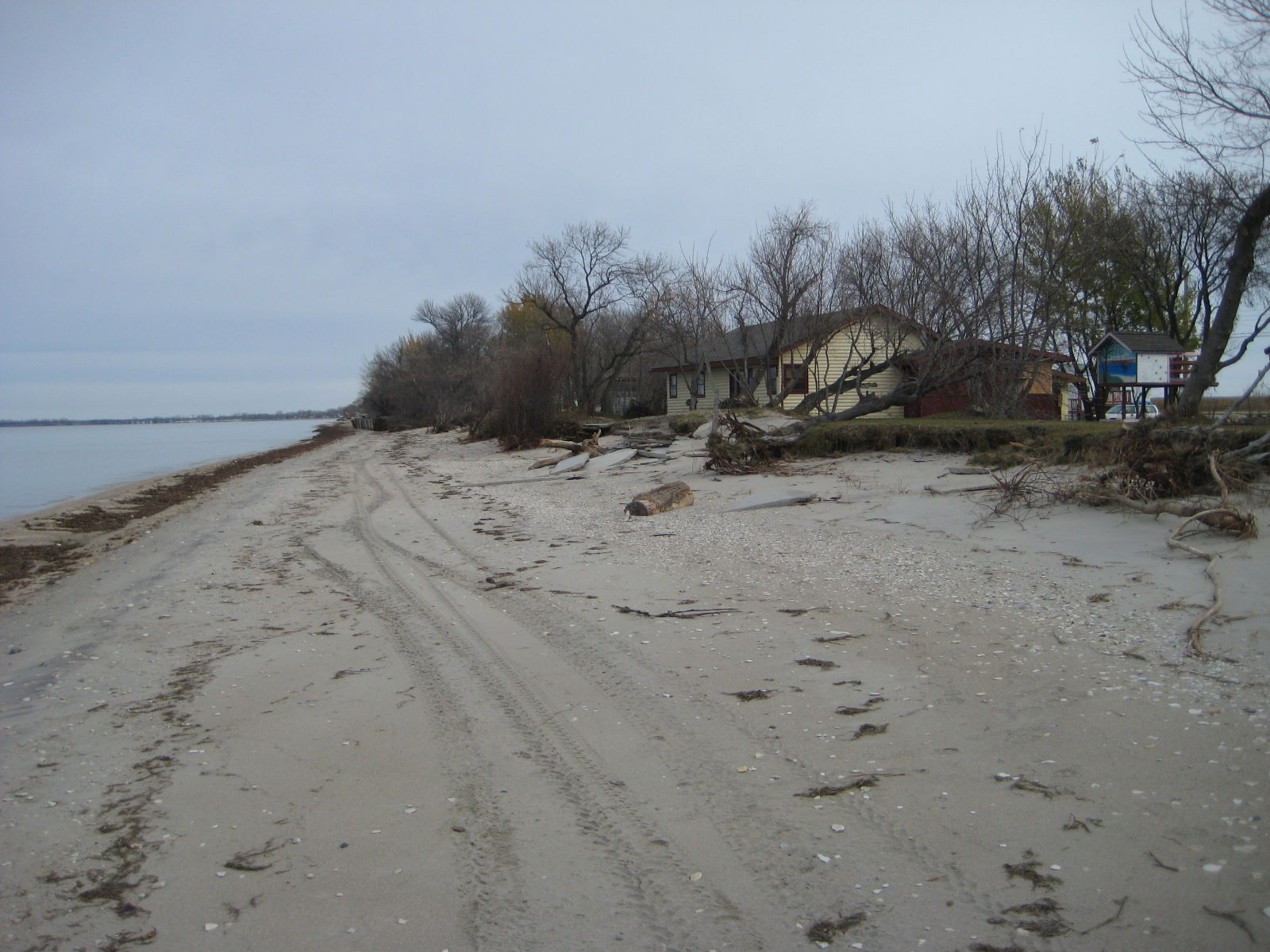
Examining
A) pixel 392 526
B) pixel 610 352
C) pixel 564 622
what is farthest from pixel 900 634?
pixel 610 352

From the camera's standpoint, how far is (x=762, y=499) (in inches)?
409

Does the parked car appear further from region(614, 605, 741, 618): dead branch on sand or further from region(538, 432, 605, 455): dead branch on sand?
region(614, 605, 741, 618): dead branch on sand

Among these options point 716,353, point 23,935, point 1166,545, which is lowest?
point 23,935

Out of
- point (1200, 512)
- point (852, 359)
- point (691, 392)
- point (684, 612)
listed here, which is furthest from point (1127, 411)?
point (684, 612)

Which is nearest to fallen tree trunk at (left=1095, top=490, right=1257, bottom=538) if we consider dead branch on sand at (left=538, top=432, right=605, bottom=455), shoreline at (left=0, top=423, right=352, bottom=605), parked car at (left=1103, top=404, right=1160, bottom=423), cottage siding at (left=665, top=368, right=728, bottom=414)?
shoreline at (left=0, top=423, right=352, bottom=605)

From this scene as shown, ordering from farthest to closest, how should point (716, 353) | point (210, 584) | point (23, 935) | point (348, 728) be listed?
point (716, 353) → point (210, 584) → point (348, 728) → point (23, 935)

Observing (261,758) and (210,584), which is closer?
(261,758)

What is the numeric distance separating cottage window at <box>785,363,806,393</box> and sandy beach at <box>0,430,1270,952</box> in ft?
50.8

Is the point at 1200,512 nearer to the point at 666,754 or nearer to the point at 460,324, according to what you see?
the point at 666,754

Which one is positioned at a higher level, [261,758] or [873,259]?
[873,259]

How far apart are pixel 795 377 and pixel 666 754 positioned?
1999 cm

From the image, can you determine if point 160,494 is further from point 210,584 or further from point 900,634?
point 900,634

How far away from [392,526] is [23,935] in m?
8.34

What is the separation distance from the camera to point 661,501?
10.5 m
